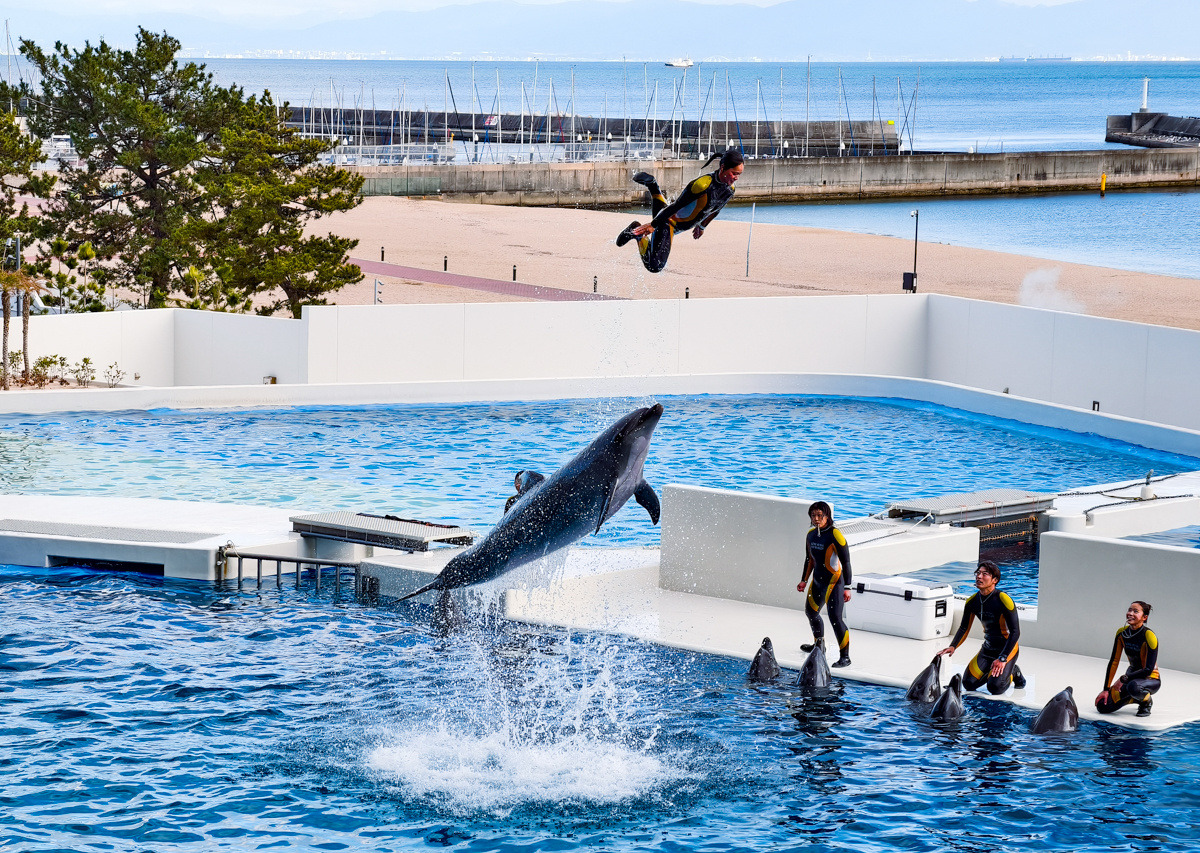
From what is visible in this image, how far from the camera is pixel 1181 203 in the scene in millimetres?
84625

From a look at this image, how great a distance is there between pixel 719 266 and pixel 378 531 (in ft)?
121

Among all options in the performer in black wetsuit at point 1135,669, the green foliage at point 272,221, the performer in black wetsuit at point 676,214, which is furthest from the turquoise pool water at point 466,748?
the green foliage at point 272,221

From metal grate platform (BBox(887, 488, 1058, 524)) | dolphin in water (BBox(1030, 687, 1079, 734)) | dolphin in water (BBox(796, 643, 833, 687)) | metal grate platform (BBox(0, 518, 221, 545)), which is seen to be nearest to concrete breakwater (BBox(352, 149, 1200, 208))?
metal grate platform (BBox(887, 488, 1058, 524))

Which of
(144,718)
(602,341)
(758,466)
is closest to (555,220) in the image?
(602,341)

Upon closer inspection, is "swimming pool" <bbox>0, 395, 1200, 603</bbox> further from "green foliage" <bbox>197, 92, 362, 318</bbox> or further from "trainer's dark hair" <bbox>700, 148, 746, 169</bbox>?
"trainer's dark hair" <bbox>700, 148, 746, 169</bbox>

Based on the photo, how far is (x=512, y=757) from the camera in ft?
36.1

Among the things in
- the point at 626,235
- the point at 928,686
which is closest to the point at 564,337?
the point at 928,686

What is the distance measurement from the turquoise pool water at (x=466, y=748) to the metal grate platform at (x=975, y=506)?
472 centimetres

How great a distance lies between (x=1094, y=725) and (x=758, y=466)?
11.4 metres

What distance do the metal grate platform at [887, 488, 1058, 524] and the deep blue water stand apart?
4.81 meters

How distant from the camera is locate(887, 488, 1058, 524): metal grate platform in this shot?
16781 millimetres

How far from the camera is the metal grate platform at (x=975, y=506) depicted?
16781mm

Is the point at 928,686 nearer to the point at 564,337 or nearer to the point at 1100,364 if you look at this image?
the point at 1100,364

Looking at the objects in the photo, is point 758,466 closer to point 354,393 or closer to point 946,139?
point 354,393
